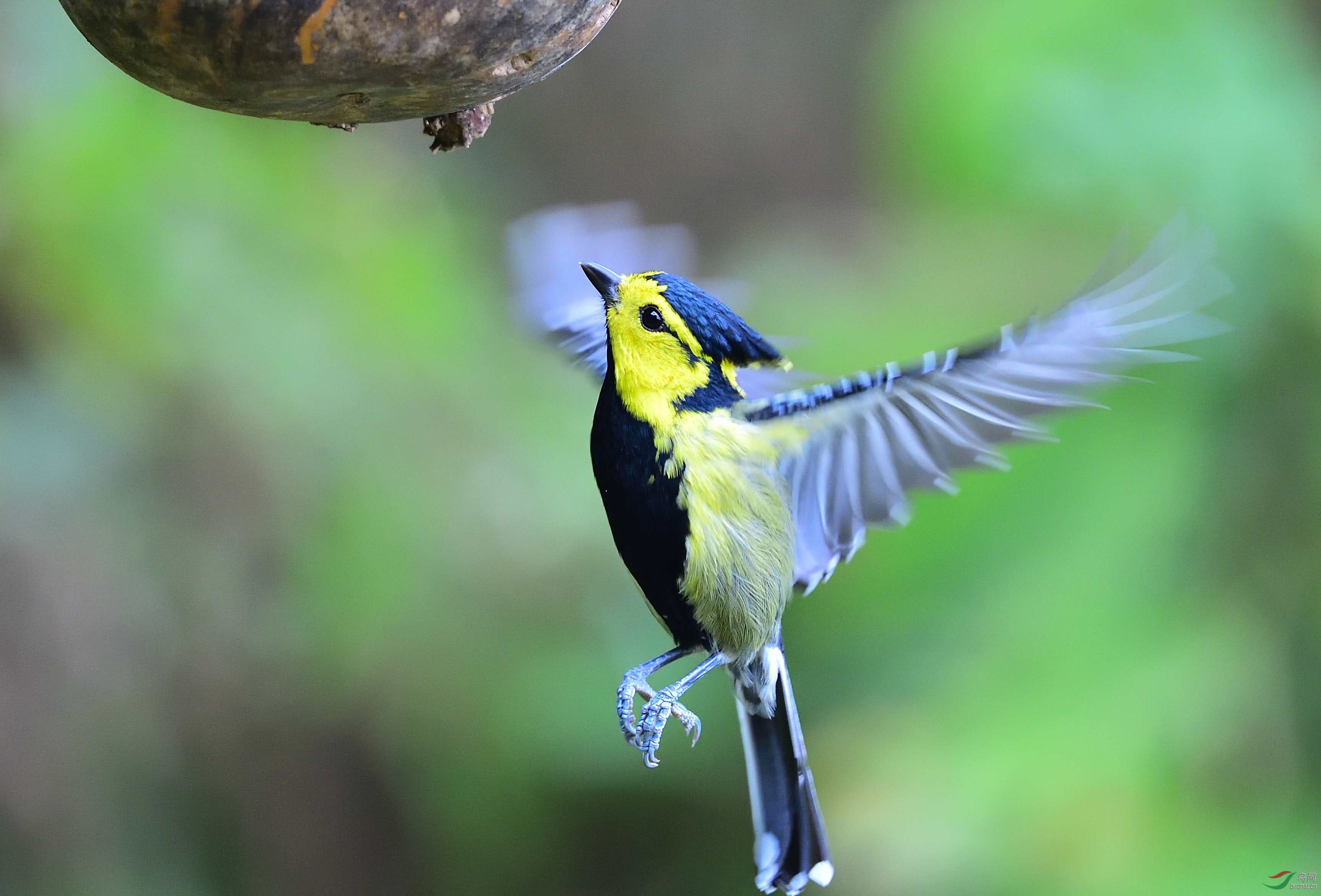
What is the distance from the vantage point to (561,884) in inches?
166

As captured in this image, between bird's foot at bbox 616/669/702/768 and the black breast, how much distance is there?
18 centimetres

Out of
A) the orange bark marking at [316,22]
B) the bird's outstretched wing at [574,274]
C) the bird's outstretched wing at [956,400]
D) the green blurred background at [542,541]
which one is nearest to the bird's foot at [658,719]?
the bird's outstretched wing at [956,400]

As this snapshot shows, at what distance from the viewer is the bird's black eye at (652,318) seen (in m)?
2.22

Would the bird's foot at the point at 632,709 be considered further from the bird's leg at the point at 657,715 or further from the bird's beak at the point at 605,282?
the bird's beak at the point at 605,282

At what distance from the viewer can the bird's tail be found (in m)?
2.81

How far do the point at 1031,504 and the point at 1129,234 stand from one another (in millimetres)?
911

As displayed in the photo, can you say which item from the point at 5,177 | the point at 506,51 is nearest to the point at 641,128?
the point at 5,177

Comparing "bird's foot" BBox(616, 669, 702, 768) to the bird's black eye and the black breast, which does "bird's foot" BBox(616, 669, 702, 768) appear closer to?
the black breast

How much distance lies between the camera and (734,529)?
2.37 m

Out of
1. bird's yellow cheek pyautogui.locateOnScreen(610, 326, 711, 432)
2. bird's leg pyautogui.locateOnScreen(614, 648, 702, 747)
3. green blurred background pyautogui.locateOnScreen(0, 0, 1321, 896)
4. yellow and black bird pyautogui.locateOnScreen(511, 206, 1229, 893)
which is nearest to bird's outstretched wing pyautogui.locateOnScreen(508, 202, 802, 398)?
yellow and black bird pyautogui.locateOnScreen(511, 206, 1229, 893)

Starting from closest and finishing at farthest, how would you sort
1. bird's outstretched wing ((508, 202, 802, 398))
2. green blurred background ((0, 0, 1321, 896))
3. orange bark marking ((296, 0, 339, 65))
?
orange bark marking ((296, 0, 339, 65)) → bird's outstretched wing ((508, 202, 802, 398)) → green blurred background ((0, 0, 1321, 896))

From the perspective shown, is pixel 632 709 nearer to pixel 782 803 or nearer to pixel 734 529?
pixel 734 529

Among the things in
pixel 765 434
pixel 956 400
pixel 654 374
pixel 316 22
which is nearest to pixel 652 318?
pixel 654 374

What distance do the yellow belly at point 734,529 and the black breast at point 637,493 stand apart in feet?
0.08
